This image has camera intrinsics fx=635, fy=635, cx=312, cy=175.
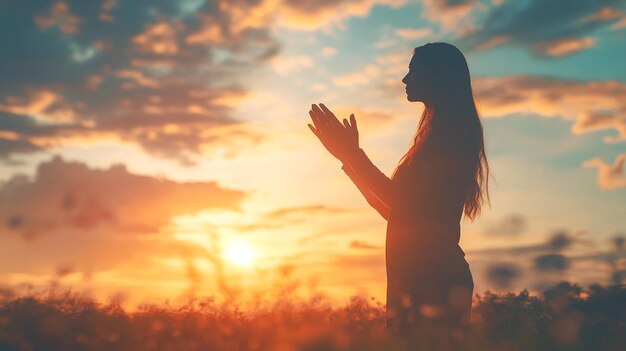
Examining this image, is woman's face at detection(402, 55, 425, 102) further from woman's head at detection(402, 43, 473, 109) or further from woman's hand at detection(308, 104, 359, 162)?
woman's hand at detection(308, 104, 359, 162)

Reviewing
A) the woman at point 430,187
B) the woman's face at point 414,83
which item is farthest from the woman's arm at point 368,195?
the woman's face at point 414,83

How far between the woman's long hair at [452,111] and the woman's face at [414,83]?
25 mm

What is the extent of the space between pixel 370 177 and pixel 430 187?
496 mm

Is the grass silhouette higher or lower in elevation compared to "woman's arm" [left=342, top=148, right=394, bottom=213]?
lower

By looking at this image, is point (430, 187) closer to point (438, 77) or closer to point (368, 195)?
point (368, 195)

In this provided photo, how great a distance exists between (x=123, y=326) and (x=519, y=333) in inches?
148

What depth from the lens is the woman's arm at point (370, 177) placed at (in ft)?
17.0

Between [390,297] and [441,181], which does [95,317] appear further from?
[441,181]

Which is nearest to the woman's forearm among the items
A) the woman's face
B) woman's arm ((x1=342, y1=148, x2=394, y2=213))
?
woman's arm ((x1=342, y1=148, x2=394, y2=213))

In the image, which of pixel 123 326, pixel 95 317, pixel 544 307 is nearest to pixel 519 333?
pixel 544 307

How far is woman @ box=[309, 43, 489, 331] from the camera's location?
5.01m

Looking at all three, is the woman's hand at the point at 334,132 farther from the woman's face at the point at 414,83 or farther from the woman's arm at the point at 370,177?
the woman's face at the point at 414,83

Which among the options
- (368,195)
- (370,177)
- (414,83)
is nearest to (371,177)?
(370,177)

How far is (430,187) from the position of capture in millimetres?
5125
